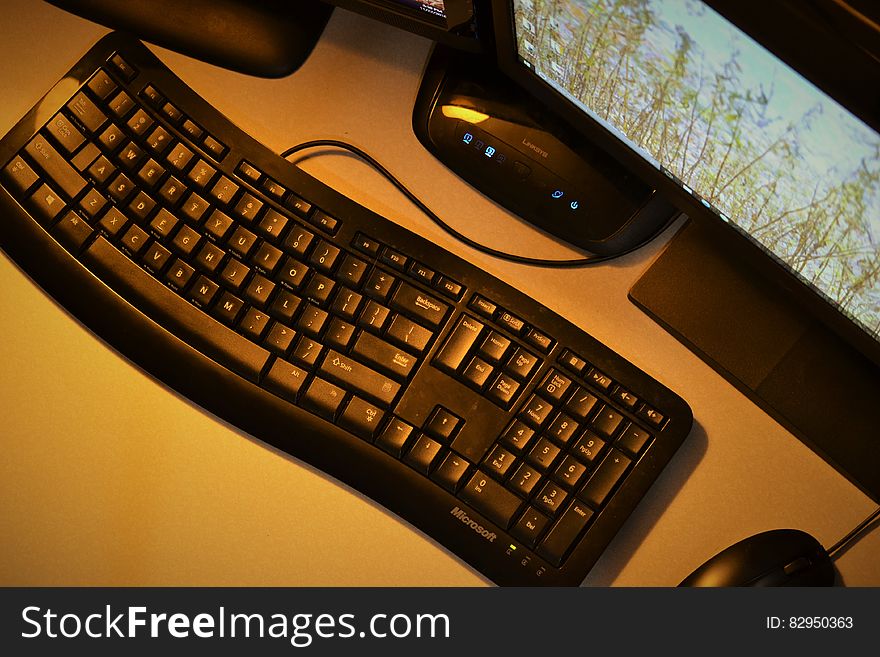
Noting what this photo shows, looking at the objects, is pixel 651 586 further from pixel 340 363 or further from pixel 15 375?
pixel 15 375

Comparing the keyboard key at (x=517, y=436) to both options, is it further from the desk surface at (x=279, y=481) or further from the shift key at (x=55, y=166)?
the shift key at (x=55, y=166)

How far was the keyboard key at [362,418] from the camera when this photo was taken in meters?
0.65

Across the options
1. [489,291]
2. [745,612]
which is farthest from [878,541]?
[489,291]

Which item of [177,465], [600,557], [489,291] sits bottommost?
[177,465]

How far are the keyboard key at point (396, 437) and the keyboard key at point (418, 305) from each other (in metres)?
0.08

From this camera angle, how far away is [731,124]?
51 cm

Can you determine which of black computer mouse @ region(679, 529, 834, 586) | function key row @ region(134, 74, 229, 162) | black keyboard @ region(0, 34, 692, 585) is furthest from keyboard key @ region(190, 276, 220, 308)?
black computer mouse @ region(679, 529, 834, 586)

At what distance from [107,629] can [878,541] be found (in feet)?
1.88

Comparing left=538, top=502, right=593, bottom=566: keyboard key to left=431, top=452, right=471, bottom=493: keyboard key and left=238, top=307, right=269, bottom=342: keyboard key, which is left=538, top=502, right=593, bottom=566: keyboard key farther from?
left=238, top=307, right=269, bottom=342: keyboard key

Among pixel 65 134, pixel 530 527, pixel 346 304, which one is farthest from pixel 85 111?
pixel 530 527

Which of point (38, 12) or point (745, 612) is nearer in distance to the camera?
point (745, 612)

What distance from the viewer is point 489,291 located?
0.67 meters

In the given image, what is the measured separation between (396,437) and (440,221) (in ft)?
0.62

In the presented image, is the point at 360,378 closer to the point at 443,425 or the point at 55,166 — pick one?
the point at 443,425
